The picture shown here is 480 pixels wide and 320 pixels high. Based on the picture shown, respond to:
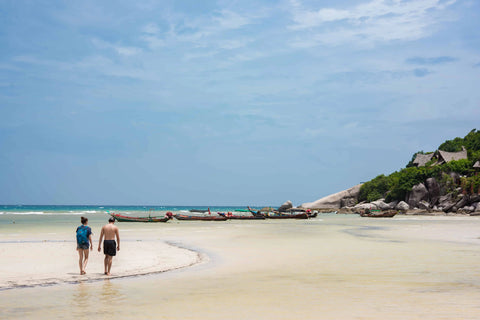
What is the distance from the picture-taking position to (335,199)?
133 meters

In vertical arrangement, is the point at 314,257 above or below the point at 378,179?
below

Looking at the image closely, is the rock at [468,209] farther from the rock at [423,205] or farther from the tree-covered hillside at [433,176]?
the rock at [423,205]

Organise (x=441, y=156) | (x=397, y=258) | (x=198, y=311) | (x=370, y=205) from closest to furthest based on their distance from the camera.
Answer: (x=198, y=311) → (x=397, y=258) → (x=441, y=156) → (x=370, y=205)

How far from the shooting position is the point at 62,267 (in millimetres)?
16906

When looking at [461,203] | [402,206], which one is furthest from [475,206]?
[402,206]

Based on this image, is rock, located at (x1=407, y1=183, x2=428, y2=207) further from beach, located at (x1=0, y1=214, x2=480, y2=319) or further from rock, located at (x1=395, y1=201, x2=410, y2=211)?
beach, located at (x1=0, y1=214, x2=480, y2=319)

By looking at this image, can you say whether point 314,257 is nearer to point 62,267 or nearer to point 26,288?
point 62,267

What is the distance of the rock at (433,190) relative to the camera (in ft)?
304

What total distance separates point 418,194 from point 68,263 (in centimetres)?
8840

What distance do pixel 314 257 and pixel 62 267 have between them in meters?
10.5

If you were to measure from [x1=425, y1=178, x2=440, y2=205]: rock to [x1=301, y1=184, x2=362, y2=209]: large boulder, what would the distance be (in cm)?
3550

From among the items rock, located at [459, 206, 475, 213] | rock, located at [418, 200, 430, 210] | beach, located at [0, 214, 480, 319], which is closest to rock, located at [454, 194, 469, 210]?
rock, located at [459, 206, 475, 213]

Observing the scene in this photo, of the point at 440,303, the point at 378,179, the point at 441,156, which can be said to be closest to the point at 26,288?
the point at 440,303

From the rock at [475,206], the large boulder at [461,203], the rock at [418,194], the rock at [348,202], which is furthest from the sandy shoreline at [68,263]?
the rock at [348,202]
